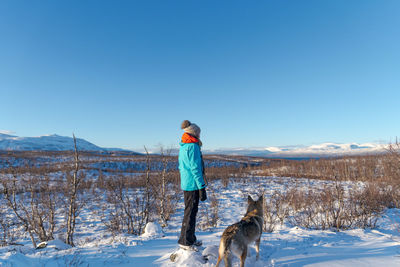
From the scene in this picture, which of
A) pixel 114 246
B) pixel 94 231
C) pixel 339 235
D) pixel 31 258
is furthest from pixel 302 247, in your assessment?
pixel 94 231

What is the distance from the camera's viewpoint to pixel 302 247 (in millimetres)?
4223

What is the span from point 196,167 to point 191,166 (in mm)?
124

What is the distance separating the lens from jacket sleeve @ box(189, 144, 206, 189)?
11.1ft

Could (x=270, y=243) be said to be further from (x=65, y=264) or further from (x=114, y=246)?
(x=65, y=264)

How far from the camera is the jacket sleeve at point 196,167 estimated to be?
3374 millimetres

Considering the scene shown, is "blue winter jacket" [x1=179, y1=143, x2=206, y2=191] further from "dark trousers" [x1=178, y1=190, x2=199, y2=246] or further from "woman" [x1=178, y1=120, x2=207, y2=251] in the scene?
"dark trousers" [x1=178, y1=190, x2=199, y2=246]

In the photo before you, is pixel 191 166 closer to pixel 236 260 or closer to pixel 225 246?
pixel 225 246

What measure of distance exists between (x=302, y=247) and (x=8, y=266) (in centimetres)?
543

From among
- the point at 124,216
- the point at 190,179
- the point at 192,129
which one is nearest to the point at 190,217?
the point at 190,179

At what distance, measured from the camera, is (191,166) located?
345 cm

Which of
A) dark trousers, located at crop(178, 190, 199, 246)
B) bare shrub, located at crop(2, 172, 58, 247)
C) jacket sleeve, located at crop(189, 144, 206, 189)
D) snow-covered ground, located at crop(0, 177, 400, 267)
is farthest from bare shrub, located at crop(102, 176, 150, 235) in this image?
jacket sleeve, located at crop(189, 144, 206, 189)

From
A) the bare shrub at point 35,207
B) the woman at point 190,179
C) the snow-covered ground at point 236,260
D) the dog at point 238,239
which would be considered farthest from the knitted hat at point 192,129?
the bare shrub at point 35,207

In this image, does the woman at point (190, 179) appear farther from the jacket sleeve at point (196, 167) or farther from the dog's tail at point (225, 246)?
the dog's tail at point (225, 246)

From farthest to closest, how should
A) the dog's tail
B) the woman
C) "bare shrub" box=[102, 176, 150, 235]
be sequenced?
"bare shrub" box=[102, 176, 150, 235] < the woman < the dog's tail
